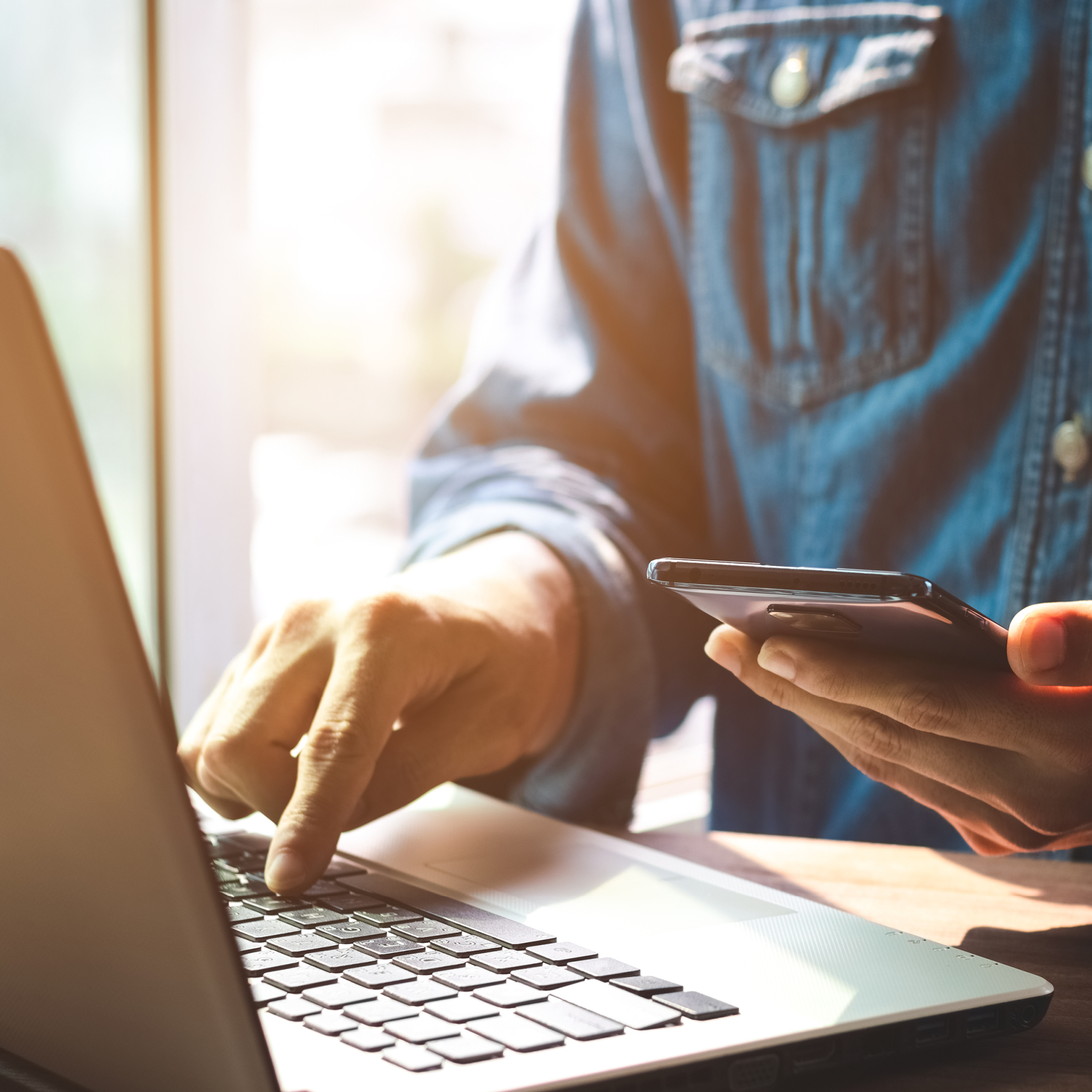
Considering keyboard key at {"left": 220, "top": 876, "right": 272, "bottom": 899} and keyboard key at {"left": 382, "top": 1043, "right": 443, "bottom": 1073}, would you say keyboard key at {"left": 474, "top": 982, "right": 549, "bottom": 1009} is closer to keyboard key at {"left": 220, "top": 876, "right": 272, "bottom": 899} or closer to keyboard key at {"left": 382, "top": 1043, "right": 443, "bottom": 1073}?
keyboard key at {"left": 382, "top": 1043, "right": 443, "bottom": 1073}

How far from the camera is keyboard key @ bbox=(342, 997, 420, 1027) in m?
0.33

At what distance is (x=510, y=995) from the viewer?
35 centimetres

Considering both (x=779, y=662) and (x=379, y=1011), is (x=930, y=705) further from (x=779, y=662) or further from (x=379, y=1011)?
(x=379, y=1011)

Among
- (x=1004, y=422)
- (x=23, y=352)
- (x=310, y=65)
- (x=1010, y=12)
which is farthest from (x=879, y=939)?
(x=310, y=65)

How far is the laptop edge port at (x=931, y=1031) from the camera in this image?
355 millimetres

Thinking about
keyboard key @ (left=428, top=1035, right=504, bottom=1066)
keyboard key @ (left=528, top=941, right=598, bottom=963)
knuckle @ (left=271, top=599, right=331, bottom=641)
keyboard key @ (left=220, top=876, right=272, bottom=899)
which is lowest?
keyboard key @ (left=220, top=876, right=272, bottom=899)

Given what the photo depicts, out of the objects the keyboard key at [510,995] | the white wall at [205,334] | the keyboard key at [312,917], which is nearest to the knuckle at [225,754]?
the keyboard key at [312,917]

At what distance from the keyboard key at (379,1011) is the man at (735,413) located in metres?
0.19

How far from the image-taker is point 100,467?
1328 millimetres

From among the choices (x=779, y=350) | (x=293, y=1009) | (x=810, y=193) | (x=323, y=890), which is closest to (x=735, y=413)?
(x=779, y=350)

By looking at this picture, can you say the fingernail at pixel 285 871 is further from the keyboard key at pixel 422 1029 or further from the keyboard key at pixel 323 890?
the keyboard key at pixel 422 1029

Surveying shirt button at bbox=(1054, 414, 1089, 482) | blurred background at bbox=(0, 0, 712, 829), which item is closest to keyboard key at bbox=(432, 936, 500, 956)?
shirt button at bbox=(1054, 414, 1089, 482)

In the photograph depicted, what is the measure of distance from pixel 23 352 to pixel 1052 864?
54cm

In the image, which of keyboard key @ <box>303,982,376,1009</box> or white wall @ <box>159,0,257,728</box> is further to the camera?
white wall @ <box>159,0,257,728</box>
